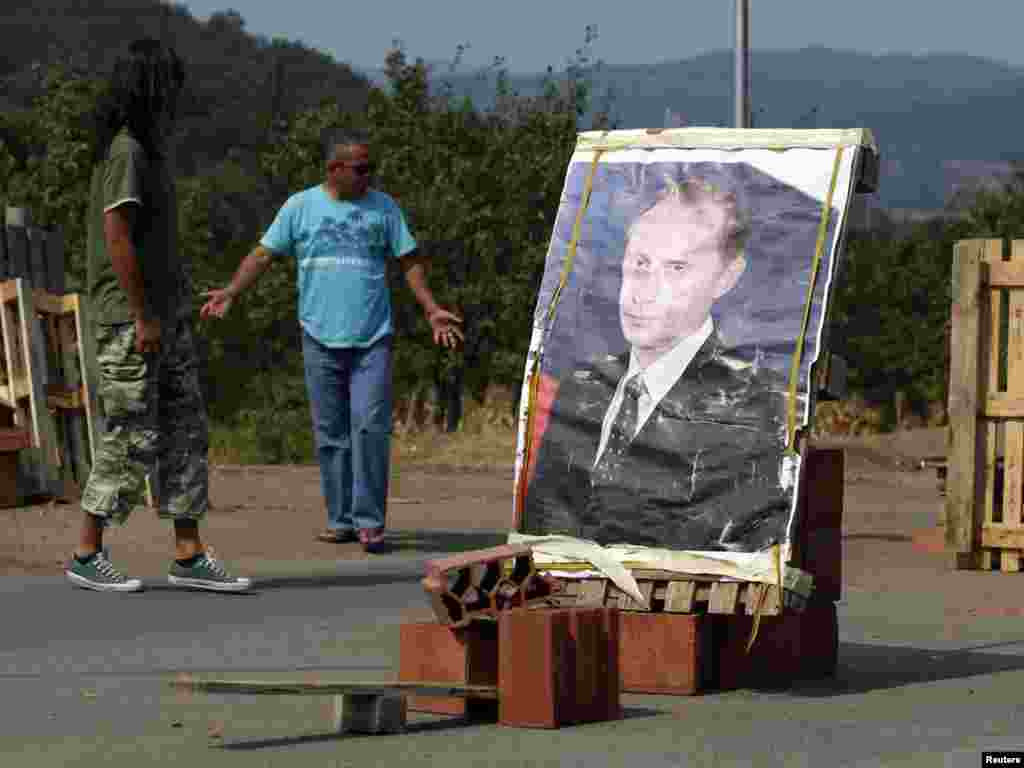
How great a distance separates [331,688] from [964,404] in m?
7.51

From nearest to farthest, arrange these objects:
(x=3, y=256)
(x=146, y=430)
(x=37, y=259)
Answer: (x=146, y=430) < (x=3, y=256) < (x=37, y=259)

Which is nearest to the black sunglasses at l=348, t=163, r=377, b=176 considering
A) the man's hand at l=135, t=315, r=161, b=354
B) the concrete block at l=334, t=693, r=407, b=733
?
the man's hand at l=135, t=315, r=161, b=354

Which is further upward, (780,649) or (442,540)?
(780,649)

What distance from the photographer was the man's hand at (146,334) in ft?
32.0

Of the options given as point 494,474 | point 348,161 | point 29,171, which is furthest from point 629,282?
point 29,171

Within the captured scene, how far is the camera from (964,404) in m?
13.2

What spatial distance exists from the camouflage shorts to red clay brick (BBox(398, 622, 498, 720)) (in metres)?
3.06

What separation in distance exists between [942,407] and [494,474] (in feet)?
47.5

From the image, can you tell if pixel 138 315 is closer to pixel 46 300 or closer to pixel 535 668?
pixel 535 668

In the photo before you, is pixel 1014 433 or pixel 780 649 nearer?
pixel 780 649

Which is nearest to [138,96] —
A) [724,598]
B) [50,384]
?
[724,598]

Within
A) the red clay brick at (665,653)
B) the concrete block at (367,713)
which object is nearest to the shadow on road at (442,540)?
the red clay brick at (665,653)

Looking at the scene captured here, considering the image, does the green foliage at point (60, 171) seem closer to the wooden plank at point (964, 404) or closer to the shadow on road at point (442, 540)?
the shadow on road at point (442, 540)

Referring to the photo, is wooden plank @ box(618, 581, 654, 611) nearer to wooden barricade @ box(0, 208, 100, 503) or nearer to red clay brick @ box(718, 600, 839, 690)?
red clay brick @ box(718, 600, 839, 690)
